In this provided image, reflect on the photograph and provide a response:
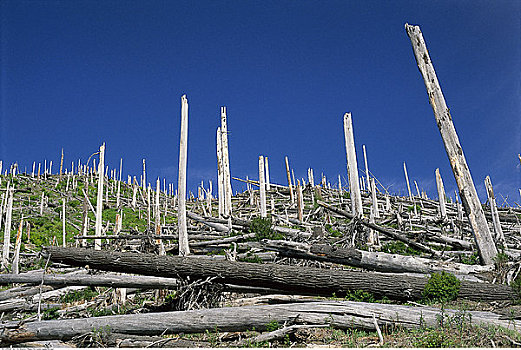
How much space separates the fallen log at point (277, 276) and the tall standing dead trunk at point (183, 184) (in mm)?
4158

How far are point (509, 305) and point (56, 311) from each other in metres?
10.7

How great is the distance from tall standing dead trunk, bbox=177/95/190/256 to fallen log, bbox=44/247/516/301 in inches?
164

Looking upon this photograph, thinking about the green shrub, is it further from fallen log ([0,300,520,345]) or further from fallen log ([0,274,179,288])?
fallen log ([0,274,179,288])

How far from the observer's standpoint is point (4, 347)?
700 centimetres

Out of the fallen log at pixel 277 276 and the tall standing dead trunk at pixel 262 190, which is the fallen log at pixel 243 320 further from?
the tall standing dead trunk at pixel 262 190

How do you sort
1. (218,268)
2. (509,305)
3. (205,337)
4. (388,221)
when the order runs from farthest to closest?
(388,221), (218,268), (509,305), (205,337)

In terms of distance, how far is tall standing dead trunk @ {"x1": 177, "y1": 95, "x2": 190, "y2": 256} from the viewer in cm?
1341

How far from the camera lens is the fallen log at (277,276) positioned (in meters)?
8.95

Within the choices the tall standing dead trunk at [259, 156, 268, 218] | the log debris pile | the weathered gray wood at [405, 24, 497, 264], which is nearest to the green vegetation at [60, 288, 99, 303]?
the log debris pile

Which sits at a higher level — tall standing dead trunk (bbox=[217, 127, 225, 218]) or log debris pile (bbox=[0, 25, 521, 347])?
tall standing dead trunk (bbox=[217, 127, 225, 218])

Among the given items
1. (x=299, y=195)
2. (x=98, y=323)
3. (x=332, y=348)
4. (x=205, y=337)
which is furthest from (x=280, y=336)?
(x=299, y=195)

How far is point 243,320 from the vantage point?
744cm

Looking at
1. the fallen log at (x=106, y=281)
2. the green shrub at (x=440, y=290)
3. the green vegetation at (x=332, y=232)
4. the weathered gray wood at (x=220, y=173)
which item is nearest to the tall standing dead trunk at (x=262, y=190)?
the weathered gray wood at (x=220, y=173)

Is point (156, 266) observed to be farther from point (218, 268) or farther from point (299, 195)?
point (299, 195)
